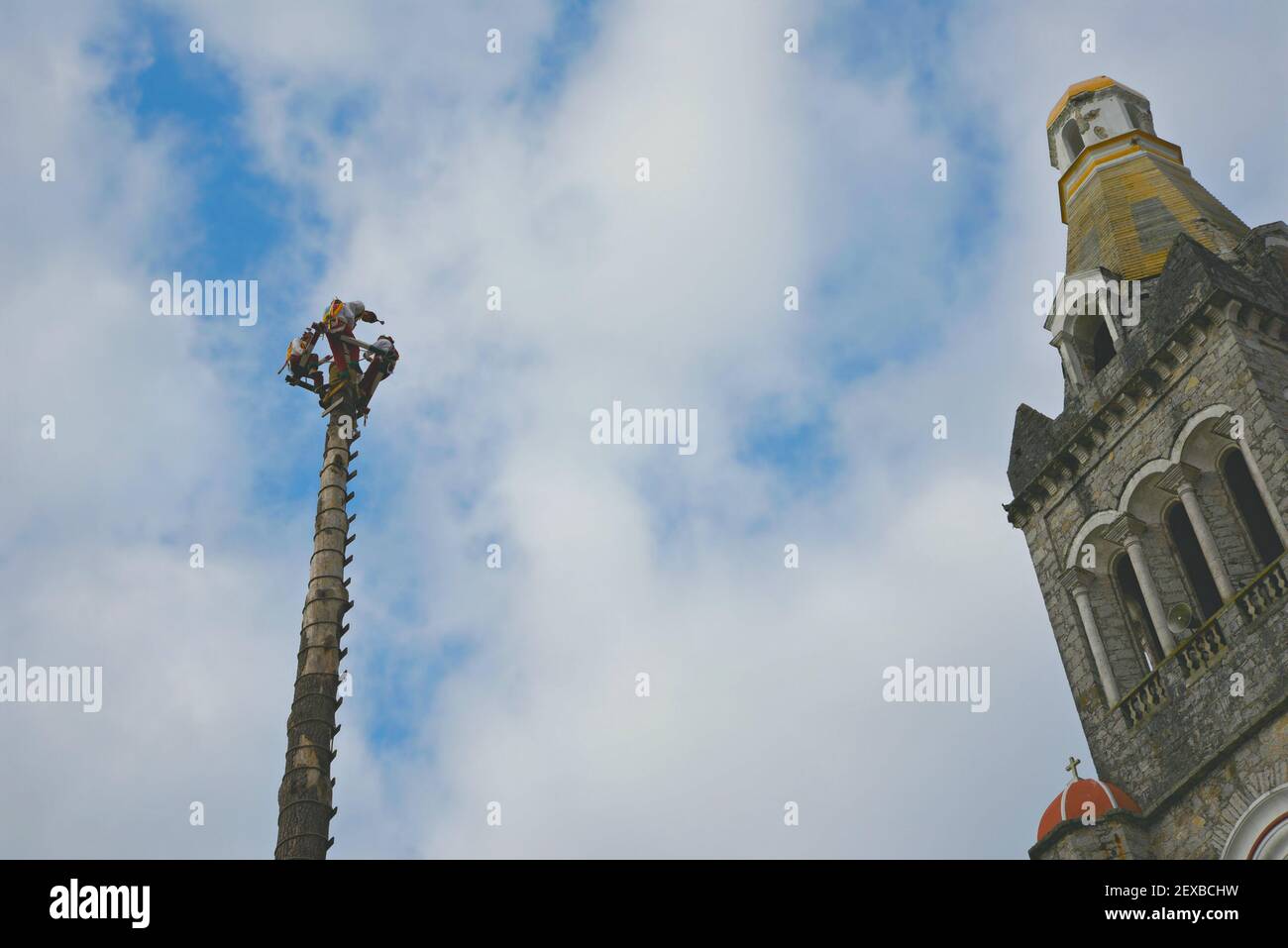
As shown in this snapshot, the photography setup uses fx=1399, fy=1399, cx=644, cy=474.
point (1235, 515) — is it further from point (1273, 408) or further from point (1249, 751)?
point (1249, 751)

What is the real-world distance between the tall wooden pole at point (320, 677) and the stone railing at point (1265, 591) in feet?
47.2

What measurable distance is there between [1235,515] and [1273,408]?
79.3 inches

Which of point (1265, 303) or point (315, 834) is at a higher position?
point (1265, 303)

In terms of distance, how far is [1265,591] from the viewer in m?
22.8

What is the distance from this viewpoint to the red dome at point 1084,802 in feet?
75.7

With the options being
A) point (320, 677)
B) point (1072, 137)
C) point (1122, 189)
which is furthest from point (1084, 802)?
point (1072, 137)

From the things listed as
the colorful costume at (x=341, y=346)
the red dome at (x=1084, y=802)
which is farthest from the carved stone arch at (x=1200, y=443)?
the colorful costume at (x=341, y=346)

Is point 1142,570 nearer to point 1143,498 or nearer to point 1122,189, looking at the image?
point 1143,498

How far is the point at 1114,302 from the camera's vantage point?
29.0 metres

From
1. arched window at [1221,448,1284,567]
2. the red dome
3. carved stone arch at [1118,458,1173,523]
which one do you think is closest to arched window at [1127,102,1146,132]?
carved stone arch at [1118,458,1173,523]

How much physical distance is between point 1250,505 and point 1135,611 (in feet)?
9.72

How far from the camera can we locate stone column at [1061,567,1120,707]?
25375mm

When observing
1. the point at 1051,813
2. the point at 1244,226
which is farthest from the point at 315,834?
the point at 1244,226

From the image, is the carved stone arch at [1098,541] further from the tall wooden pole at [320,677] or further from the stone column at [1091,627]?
the tall wooden pole at [320,677]
